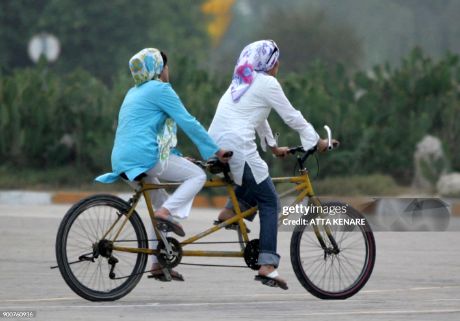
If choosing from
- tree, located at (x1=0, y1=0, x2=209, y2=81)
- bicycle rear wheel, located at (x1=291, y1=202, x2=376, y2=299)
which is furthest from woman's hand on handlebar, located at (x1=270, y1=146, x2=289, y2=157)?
tree, located at (x1=0, y1=0, x2=209, y2=81)

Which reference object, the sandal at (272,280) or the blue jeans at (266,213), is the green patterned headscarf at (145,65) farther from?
the sandal at (272,280)

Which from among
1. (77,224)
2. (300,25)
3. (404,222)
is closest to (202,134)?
(77,224)

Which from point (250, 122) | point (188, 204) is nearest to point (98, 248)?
point (188, 204)

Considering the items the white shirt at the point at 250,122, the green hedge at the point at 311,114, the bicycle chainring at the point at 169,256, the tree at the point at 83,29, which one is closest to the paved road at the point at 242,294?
the bicycle chainring at the point at 169,256

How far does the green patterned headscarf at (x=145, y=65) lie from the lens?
8.91 metres

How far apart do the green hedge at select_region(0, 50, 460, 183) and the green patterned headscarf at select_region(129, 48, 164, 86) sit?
34.7 feet

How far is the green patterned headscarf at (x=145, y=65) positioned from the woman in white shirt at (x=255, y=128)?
0.51 meters

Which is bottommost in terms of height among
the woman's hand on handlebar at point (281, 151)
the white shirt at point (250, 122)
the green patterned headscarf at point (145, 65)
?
the woman's hand on handlebar at point (281, 151)

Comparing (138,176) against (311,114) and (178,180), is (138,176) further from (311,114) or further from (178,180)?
(311,114)

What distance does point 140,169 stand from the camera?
878cm

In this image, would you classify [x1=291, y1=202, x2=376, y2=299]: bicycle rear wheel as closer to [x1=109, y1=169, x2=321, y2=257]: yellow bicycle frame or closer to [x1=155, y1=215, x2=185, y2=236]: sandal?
[x1=109, y1=169, x2=321, y2=257]: yellow bicycle frame

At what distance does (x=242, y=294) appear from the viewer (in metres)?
9.49

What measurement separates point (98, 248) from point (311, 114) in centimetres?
1157

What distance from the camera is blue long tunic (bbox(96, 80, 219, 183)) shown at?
8.80 metres
